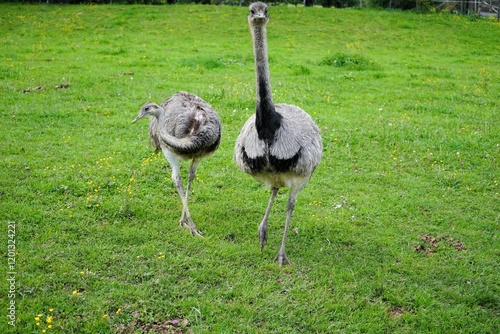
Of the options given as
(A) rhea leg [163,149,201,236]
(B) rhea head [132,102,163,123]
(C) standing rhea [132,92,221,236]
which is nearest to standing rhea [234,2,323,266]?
(C) standing rhea [132,92,221,236]

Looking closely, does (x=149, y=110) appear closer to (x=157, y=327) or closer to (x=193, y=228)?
(x=193, y=228)

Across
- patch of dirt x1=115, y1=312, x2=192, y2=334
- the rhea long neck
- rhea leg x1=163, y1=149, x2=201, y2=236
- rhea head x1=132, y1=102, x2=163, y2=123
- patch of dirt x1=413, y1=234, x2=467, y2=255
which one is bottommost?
patch of dirt x1=115, y1=312, x2=192, y2=334

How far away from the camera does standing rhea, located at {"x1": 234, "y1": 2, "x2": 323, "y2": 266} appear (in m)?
6.03

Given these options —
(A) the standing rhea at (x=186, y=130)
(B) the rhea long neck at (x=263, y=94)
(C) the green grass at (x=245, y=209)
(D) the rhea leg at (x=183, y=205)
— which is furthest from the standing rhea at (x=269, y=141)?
(D) the rhea leg at (x=183, y=205)

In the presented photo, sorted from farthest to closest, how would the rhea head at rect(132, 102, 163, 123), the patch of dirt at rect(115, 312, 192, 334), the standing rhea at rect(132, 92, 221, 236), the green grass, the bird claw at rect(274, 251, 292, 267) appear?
the rhea head at rect(132, 102, 163, 123)
the standing rhea at rect(132, 92, 221, 236)
the bird claw at rect(274, 251, 292, 267)
the green grass
the patch of dirt at rect(115, 312, 192, 334)

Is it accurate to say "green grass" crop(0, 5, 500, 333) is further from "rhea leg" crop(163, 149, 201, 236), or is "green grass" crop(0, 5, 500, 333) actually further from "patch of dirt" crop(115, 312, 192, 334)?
"rhea leg" crop(163, 149, 201, 236)

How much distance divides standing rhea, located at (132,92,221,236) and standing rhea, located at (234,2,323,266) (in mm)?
686

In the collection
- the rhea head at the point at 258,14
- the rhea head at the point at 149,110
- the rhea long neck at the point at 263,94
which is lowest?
the rhea head at the point at 149,110

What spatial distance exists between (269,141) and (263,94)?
1.78ft

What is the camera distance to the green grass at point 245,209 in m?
5.62

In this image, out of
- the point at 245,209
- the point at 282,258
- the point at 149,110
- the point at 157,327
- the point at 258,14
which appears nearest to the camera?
the point at 157,327

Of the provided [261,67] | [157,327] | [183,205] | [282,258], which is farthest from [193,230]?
[261,67]

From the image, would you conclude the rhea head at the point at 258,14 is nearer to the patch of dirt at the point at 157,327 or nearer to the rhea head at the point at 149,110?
the rhea head at the point at 149,110

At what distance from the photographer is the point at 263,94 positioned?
6016 millimetres
